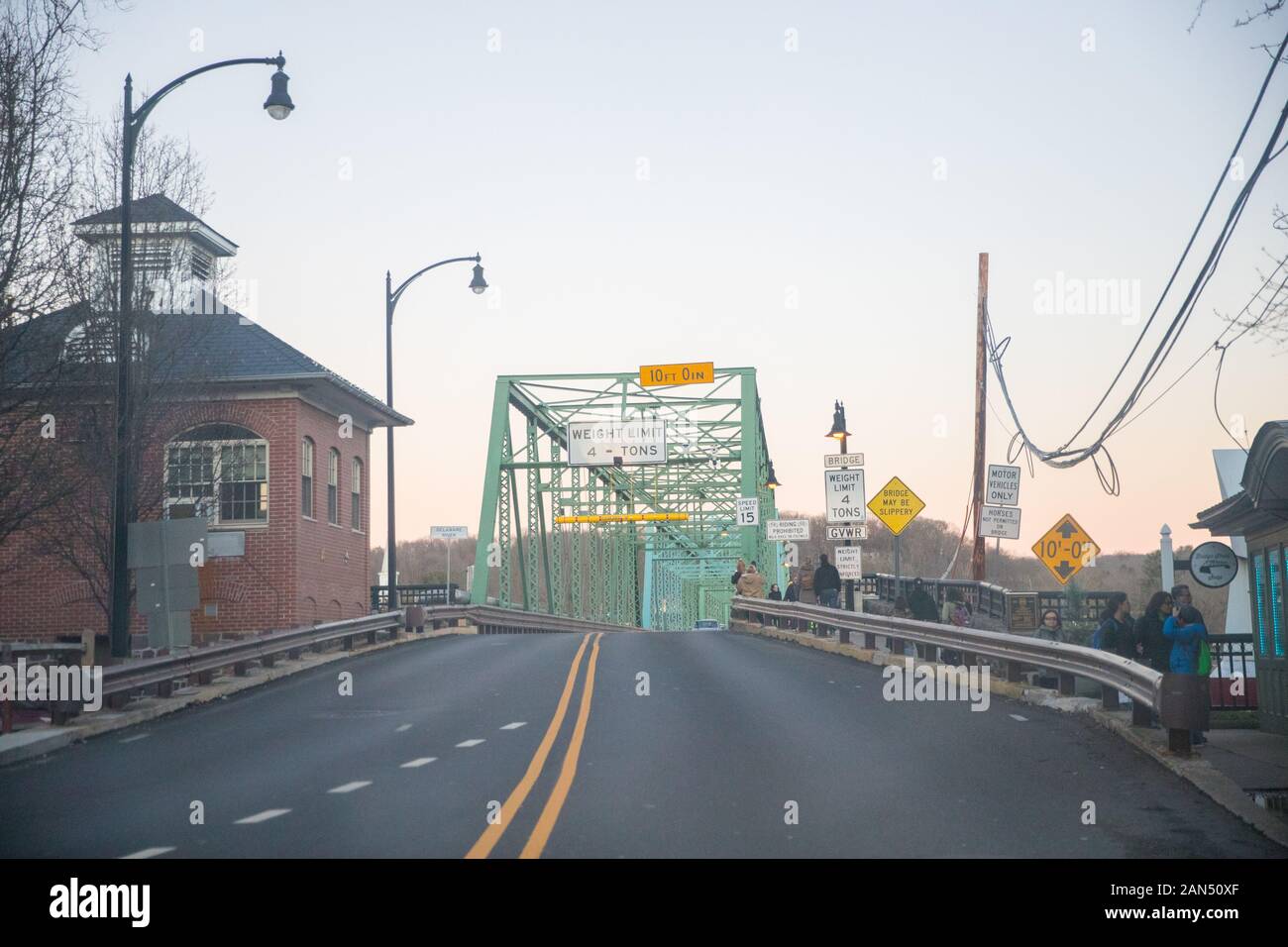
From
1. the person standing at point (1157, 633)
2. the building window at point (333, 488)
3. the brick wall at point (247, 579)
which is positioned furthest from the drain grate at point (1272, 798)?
the building window at point (333, 488)

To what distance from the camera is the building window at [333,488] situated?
Result: 34250 millimetres

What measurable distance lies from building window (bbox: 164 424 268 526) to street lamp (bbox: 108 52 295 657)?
11.1 metres

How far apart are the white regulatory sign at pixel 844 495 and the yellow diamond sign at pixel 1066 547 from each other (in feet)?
11.5

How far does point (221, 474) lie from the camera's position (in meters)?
30.6

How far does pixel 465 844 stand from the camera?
8.67 metres

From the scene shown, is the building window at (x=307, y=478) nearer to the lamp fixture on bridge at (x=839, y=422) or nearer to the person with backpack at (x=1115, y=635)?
the lamp fixture on bridge at (x=839, y=422)

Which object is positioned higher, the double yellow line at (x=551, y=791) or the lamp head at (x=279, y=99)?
the lamp head at (x=279, y=99)

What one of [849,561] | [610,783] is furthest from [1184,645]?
[849,561]

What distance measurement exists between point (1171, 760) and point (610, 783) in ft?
15.4

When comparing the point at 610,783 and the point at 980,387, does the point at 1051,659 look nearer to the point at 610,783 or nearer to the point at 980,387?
the point at 610,783

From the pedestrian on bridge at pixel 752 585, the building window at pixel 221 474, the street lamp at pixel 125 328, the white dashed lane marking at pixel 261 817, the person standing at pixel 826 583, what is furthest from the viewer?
the pedestrian on bridge at pixel 752 585
